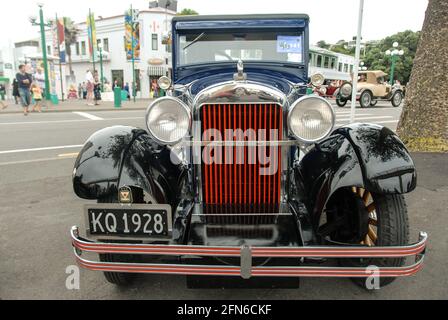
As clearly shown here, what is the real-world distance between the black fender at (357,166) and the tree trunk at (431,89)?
13.4 ft

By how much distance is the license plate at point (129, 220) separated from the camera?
6.15ft

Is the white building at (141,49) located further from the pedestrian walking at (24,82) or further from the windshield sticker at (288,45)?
the windshield sticker at (288,45)

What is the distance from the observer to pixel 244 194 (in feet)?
7.52

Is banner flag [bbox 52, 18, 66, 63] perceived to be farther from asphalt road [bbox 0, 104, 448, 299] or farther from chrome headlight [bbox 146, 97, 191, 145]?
chrome headlight [bbox 146, 97, 191, 145]

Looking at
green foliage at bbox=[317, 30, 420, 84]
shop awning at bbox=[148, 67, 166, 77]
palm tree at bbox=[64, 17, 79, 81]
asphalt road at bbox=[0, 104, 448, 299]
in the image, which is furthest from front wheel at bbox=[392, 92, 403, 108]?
palm tree at bbox=[64, 17, 79, 81]

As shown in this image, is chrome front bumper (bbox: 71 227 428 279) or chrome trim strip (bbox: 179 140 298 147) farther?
chrome trim strip (bbox: 179 140 298 147)

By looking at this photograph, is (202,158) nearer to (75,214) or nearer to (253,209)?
(253,209)

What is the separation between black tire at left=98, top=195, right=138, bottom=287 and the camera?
2.14 m

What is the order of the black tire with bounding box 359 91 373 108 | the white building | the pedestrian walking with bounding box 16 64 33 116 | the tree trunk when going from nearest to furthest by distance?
the tree trunk < the pedestrian walking with bounding box 16 64 33 116 < the black tire with bounding box 359 91 373 108 < the white building

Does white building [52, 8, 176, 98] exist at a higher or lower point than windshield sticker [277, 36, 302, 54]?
higher

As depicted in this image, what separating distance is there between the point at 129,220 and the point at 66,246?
57.1 inches

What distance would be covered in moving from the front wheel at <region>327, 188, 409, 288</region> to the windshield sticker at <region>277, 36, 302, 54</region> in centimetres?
145

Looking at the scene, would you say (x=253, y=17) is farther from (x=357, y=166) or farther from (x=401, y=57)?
(x=401, y=57)

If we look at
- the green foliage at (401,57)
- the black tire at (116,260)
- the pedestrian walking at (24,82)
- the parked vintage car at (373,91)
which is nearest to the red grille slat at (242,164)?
the black tire at (116,260)
